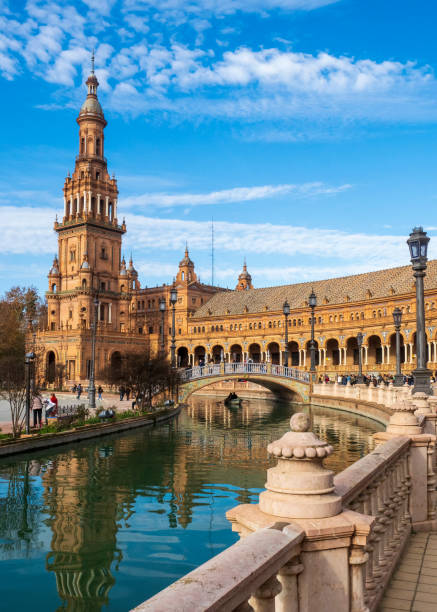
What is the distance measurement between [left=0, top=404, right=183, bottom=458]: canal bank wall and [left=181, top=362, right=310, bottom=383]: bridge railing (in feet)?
40.6

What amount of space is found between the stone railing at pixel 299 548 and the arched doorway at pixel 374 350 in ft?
220

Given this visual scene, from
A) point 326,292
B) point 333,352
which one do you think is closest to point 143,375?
point 333,352

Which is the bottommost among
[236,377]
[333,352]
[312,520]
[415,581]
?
[415,581]

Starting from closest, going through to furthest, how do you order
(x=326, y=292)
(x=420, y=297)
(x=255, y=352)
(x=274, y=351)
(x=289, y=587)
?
(x=289, y=587) → (x=420, y=297) → (x=326, y=292) → (x=274, y=351) → (x=255, y=352)

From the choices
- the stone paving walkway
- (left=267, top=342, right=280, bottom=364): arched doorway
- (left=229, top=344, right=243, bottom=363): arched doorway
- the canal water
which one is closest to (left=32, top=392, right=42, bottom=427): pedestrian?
the canal water

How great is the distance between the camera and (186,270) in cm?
10381

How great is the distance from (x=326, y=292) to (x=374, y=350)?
14611 millimetres


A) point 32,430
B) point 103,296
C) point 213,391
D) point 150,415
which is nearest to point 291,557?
point 32,430

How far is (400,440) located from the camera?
8.11 meters

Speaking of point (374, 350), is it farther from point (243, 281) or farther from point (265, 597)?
point (265, 597)

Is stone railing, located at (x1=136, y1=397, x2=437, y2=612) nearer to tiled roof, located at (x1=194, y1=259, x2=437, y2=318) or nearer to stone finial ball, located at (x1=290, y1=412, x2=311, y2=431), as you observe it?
stone finial ball, located at (x1=290, y1=412, x2=311, y2=431)

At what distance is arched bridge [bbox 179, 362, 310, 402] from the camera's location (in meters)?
47.4

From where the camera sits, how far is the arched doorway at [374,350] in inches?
2798

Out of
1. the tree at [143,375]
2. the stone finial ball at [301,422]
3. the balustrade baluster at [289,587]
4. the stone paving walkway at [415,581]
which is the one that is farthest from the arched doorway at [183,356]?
the balustrade baluster at [289,587]
